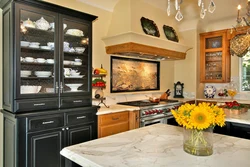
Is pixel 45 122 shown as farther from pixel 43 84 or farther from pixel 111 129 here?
pixel 111 129

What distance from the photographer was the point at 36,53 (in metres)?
2.59

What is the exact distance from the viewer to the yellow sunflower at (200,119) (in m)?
1.16

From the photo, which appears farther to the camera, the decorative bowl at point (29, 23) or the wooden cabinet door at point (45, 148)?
the decorative bowl at point (29, 23)

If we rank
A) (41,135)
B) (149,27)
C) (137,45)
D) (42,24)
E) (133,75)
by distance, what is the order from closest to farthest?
1. (41,135)
2. (42,24)
3. (137,45)
4. (149,27)
5. (133,75)

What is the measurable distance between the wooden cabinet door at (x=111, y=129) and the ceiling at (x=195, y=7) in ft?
6.89

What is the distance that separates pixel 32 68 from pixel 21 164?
3.74ft

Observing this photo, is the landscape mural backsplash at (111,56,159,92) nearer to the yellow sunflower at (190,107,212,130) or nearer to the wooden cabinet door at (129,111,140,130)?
the wooden cabinet door at (129,111,140,130)

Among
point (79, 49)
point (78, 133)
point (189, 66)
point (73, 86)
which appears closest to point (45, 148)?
point (78, 133)

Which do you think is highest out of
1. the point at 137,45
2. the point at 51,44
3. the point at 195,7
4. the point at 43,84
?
the point at 195,7

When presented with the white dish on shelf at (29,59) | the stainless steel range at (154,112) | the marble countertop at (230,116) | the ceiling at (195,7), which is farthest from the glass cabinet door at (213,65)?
the white dish on shelf at (29,59)

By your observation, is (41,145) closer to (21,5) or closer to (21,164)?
(21,164)

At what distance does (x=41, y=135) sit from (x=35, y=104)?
1.24 feet

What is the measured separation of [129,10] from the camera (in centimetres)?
342

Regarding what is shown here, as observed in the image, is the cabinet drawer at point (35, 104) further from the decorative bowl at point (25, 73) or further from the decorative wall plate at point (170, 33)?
the decorative wall plate at point (170, 33)
